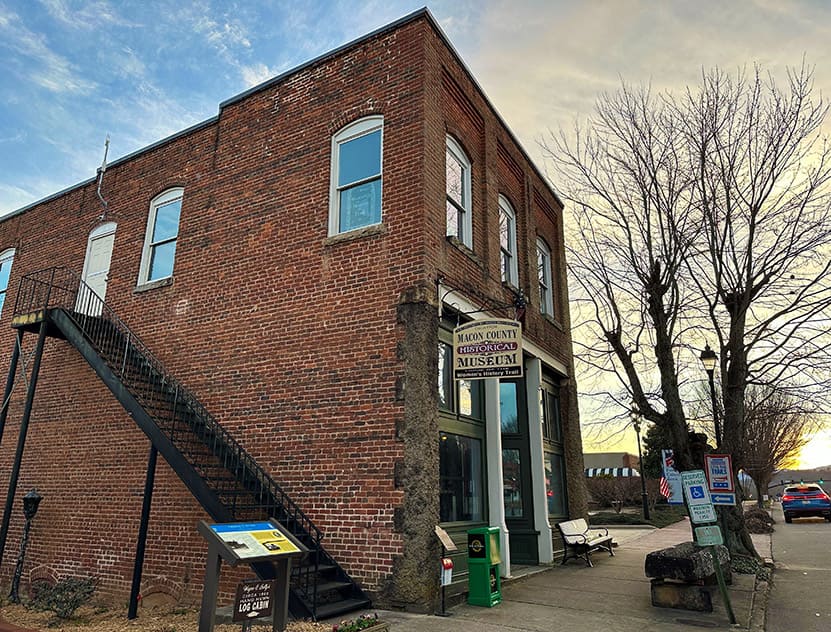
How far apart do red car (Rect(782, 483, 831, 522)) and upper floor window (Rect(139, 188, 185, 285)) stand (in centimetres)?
2789

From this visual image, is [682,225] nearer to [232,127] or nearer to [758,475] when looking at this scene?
[232,127]

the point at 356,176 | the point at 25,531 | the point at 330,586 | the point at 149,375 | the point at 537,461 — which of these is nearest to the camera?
the point at 330,586

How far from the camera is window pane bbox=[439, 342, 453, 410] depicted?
925 centimetres

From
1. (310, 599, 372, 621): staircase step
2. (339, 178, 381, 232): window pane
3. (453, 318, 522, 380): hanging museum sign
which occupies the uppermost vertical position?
(339, 178, 381, 232): window pane

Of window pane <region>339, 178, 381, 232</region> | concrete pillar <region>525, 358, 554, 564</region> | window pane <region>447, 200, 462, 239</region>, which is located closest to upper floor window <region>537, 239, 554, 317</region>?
concrete pillar <region>525, 358, 554, 564</region>

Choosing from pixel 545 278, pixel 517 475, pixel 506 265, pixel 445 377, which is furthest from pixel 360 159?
pixel 517 475

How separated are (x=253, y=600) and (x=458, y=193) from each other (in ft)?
25.7

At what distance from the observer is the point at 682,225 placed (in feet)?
37.9

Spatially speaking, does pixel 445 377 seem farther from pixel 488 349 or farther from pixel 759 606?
pixel 759 606

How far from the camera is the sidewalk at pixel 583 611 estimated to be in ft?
22.0

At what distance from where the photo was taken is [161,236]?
12.7 metres

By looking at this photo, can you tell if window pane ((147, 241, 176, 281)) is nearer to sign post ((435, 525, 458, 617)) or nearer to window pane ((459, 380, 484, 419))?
window pane ((459, 380, 484, 419))

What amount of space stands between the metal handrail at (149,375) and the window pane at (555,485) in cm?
640

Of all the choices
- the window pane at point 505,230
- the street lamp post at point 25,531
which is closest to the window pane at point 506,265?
the window pane at point 505,230
